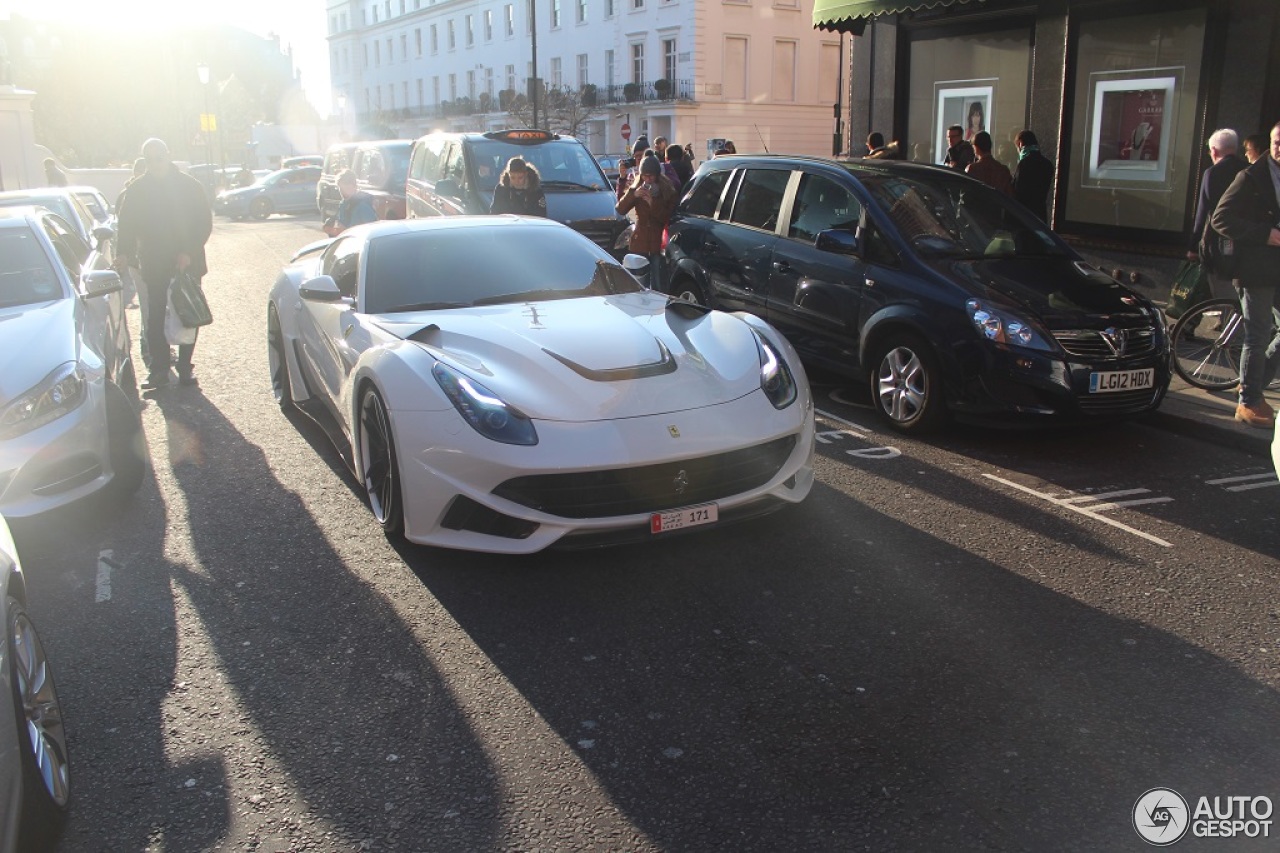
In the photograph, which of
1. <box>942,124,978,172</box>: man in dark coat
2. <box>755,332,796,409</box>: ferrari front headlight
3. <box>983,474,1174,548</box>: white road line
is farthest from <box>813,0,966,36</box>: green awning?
<box>755,332,796,409</box>: ferrari front headlight

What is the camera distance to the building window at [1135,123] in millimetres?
11195

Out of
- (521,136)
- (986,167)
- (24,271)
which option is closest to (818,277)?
(986,167)

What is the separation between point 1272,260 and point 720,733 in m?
5.60

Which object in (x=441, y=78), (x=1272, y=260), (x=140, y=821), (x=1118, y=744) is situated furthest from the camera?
(x=441, y=78)

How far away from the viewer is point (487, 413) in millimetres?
4516

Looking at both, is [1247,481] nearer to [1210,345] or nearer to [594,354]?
[1210,345]

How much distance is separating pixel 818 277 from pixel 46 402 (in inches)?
194

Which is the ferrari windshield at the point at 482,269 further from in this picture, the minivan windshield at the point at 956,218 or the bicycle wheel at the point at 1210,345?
the bicycle wheel at the point at 1210,345

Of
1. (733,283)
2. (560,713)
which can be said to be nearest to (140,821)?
(560,713)

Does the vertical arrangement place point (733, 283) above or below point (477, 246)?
below

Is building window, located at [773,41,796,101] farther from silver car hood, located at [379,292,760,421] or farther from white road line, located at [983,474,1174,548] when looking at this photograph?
silver car hood, located at [379,292,760,421]

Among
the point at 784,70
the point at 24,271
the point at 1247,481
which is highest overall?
the point at 784,70

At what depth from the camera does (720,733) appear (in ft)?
11.2

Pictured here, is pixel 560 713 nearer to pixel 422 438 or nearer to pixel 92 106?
pixel 422 438
